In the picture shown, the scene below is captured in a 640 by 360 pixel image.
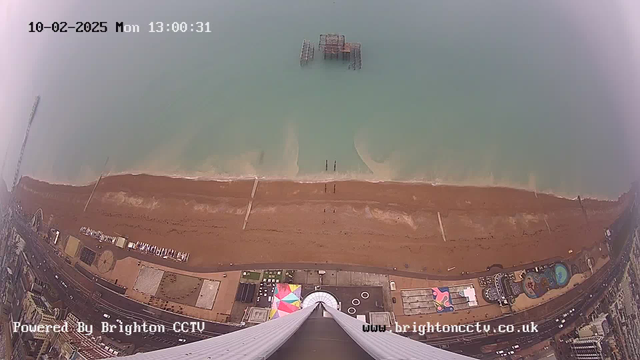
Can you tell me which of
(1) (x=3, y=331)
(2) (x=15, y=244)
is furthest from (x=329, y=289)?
(2) (x=15, y=244)

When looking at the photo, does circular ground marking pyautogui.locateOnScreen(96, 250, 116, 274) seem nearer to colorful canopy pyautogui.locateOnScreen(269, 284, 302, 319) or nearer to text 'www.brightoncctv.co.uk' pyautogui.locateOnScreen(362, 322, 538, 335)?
colorful canopy pyautogui.locateOnScreen(269, 284, 302, 319)

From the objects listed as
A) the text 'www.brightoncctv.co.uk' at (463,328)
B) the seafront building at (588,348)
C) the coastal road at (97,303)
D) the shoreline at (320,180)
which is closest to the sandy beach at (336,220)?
the shoreline at (320,180)

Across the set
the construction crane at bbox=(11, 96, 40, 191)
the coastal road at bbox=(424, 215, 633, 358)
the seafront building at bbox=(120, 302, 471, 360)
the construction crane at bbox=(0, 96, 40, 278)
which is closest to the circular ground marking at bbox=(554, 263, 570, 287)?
the coastal road at bbox=(424, 215, 633, 358)

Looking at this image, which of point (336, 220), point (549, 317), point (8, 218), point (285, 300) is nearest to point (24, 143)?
point (8, 218)

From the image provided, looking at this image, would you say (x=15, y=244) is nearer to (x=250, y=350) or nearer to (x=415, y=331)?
(x=250, y=350)

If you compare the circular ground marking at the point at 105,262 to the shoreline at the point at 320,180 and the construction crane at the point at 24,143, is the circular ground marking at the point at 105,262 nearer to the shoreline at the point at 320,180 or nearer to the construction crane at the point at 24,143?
the shoreline at the point at 320,180

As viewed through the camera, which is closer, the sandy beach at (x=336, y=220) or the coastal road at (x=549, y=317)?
the coastal road at (x=549, y=317)
